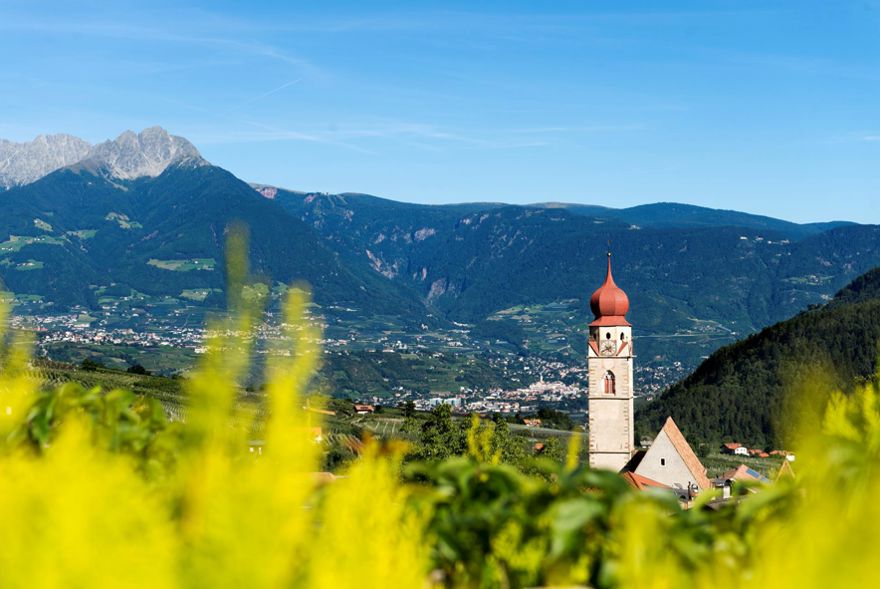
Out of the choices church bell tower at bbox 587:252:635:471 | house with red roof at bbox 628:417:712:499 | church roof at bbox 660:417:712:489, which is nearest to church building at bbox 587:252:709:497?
church bell tower at bbox 587:252:635:471

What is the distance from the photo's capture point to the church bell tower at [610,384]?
73250mm

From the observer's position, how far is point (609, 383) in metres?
74.6

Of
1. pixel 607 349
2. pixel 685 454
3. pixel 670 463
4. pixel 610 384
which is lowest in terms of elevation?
pixel 670 463

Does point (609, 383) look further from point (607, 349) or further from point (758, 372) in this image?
point (758, 372)

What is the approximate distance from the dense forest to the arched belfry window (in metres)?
75.1

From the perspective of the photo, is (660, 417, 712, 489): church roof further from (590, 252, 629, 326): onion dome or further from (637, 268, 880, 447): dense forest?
(637, 268, 880, 447): dense forest

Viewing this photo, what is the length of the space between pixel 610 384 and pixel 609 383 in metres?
0.11

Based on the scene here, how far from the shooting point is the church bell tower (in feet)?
240

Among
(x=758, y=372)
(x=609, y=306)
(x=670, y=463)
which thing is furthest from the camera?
(x=758, y=372)

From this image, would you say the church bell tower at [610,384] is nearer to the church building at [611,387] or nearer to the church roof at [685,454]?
the church building at [611,387]

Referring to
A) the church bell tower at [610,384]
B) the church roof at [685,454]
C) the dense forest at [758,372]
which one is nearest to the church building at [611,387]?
the church bell tower at [610,384]

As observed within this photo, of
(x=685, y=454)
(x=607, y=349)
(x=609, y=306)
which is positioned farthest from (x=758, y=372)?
(x=685, y=454)

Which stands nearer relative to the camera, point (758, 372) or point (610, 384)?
point (610, 384)

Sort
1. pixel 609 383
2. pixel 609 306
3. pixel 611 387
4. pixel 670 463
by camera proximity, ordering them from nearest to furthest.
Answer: pixel 670 463, pixel 611 387, pixel 609 383, pixel 609 306
